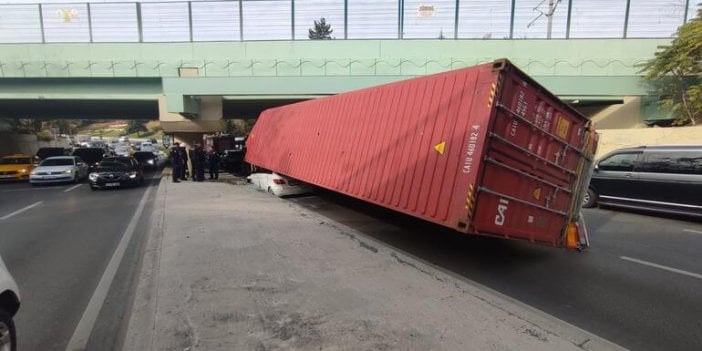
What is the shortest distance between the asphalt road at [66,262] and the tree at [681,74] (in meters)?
21.5

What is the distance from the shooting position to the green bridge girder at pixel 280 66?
2130cm

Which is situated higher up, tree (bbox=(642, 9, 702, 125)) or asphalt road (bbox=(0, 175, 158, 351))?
tree (bbox=(642, 9, 702, 125))

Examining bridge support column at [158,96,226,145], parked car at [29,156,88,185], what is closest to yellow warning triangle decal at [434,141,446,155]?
parked car at [29,156,88,185]

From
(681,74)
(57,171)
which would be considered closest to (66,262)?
(57,171)

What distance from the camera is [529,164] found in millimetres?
6191

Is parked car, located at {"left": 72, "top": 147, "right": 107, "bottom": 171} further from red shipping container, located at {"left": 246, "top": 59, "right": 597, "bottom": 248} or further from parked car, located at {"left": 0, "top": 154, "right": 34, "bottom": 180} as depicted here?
red shipping container, located at {"left": 246, "top": 59, "right": 597, "bottom": 248}

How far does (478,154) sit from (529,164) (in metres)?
1.19

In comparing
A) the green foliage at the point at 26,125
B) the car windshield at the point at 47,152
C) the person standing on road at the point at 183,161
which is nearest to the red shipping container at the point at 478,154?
the person standing on road at the point at 183,161

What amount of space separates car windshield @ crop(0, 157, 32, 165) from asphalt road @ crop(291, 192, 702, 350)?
71.7 ft

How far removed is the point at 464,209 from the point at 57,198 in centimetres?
1491

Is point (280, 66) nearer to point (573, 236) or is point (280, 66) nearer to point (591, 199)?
point (591, 199)

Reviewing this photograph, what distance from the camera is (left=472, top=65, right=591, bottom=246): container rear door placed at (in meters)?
5.66

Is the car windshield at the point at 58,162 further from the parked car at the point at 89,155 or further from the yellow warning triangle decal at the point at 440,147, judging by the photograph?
the yellow warning triangle decal at the point at 440,147

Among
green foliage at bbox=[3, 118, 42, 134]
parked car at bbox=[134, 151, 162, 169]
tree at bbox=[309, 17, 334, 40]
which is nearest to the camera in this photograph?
tree at bbox=[309, 17, 334, 40]
